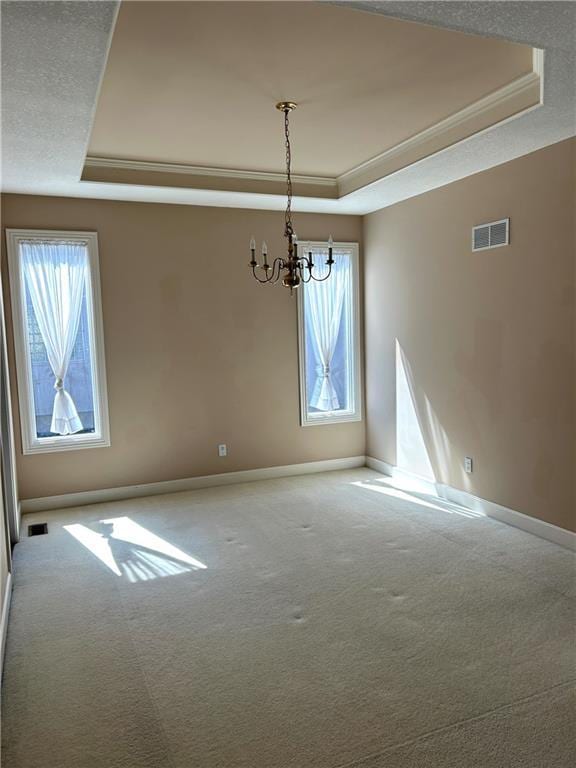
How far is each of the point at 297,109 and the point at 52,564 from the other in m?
3.39

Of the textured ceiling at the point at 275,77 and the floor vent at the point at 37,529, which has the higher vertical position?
the textured ceiling at the point at 275,77

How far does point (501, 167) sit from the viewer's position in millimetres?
4293

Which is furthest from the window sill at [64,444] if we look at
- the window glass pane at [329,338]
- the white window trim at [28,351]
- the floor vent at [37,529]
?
the window glass pane at [329,338]

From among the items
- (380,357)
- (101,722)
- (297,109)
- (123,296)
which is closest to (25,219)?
(123,296)

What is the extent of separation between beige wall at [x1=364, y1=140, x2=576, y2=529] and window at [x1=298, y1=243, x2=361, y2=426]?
39cm

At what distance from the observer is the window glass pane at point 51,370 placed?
497cm

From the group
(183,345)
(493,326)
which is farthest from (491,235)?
(183,345)

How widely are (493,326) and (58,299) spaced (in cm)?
366

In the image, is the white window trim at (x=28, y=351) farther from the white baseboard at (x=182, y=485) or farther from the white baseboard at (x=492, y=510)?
the white baseboard at (x=492, y=510)

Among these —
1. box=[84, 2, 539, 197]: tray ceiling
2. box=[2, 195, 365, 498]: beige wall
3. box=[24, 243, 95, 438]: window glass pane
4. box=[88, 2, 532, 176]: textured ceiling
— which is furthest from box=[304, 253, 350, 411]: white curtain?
box=[24, 243, 95, 438]: window glass pane

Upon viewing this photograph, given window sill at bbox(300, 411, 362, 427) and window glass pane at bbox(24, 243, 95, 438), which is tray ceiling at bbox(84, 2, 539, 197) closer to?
window glass pane at bbox(24, 243, 95, 438)

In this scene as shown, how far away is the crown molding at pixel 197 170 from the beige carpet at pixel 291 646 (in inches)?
113

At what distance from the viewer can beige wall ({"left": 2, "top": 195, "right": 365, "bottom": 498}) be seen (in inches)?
203

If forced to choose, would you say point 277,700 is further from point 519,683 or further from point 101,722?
point 519,683
